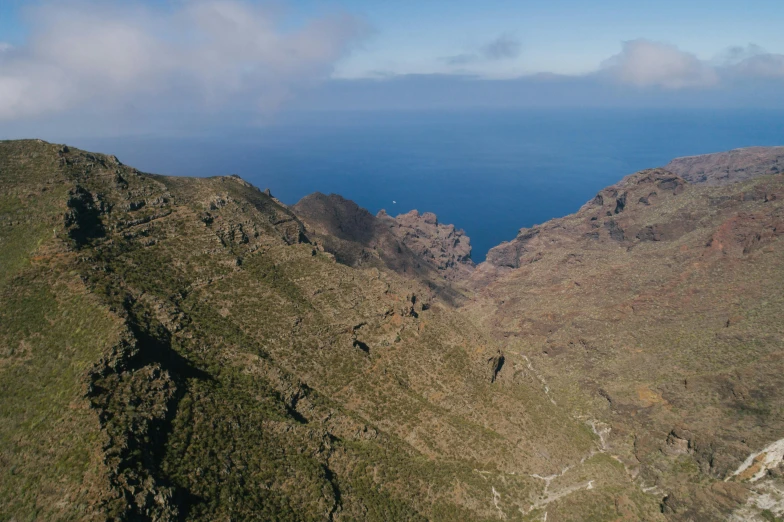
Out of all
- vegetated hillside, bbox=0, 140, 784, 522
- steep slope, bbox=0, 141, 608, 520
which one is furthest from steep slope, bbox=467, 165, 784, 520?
steep slope, bbox=0, 141, 608, 520

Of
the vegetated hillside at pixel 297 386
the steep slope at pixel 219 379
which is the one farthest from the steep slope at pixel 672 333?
the steep slope at pixel 219 379

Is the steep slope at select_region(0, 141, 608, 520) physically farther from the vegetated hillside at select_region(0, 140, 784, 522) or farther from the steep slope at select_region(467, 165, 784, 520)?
the steep slope at select_region(467, 165, 784, 520)

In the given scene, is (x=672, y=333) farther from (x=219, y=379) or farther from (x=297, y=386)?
(x=219, y=379)

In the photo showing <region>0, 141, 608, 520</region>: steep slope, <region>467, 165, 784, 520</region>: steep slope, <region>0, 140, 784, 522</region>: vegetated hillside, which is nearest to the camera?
<region>0, 141, 608, 520</region>: steep slope

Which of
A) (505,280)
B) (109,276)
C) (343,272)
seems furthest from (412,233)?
(109,276)

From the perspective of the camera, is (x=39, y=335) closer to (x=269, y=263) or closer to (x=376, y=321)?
(x=269, y=263)

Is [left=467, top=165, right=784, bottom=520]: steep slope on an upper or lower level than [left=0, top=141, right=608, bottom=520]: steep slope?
lower
